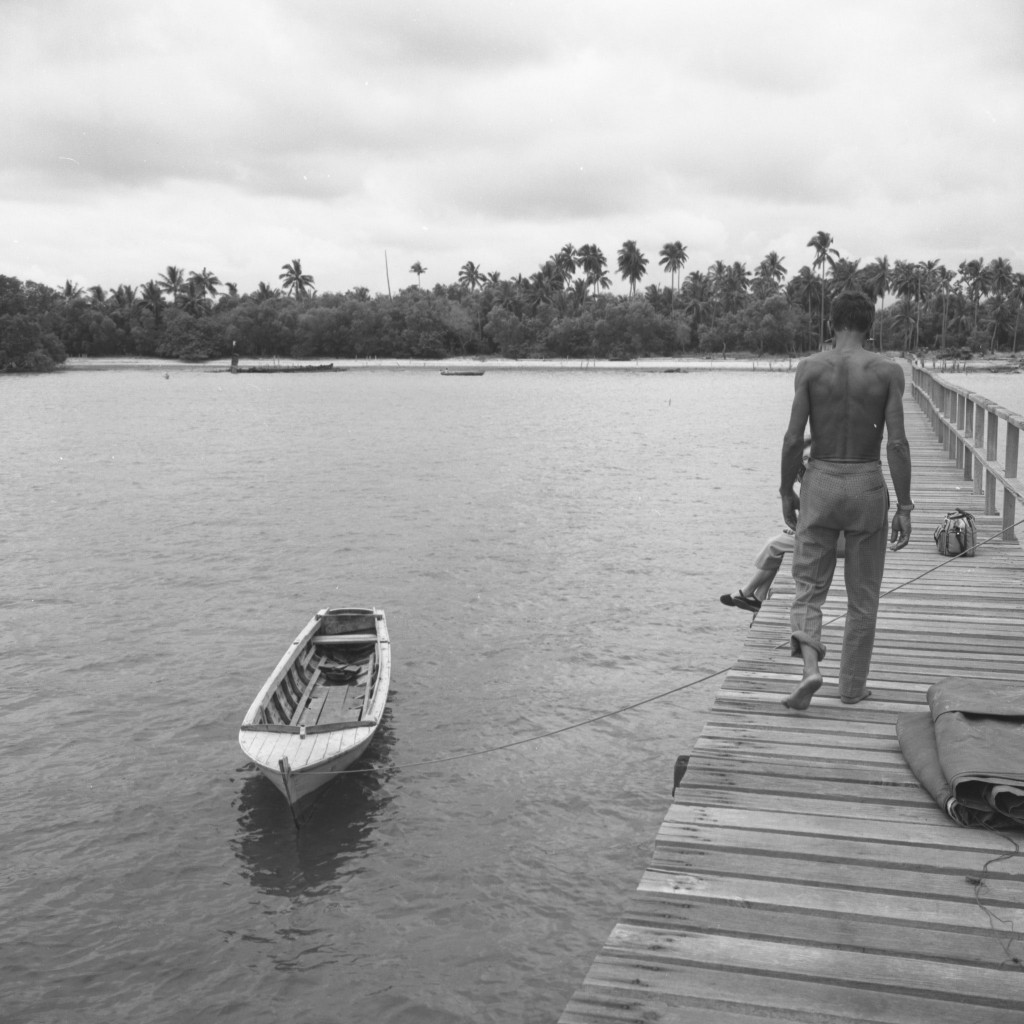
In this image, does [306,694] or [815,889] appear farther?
[306,694]

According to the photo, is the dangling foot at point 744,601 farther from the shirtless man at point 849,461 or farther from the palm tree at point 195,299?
the palm tree at point 195,299

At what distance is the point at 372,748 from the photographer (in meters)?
10.7

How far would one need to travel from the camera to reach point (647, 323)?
145500mm

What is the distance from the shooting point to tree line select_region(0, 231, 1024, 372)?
14162 centimetres

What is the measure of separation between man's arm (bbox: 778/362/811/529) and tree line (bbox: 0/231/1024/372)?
13909 centimetres

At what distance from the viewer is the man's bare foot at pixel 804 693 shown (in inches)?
235

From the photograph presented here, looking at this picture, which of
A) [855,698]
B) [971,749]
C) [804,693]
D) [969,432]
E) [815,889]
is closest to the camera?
[815,889]

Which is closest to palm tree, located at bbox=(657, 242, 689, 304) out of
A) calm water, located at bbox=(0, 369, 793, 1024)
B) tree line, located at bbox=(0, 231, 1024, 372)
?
tree line, located at bbox=(0, 231, 1024, 372)

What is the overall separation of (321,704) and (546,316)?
146481 mm

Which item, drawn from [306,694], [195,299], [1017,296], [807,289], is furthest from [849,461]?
[195,299]

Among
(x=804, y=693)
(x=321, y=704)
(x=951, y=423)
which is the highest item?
(x=951, y=423)

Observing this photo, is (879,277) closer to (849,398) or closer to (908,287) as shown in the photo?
(908,287)

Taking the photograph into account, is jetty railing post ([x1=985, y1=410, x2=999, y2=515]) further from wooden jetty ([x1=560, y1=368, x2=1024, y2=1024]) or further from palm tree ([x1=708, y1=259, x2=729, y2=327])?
palm tree ([x1=708, y1=259, x2=729, y2=327])

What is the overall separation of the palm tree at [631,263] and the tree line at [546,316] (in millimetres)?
162
